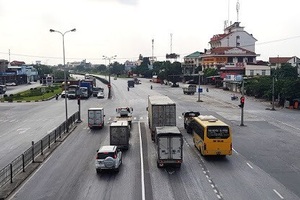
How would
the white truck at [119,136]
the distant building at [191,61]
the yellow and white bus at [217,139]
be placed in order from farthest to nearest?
1. the distant building at [191,61]
2. the white truck at [119,136]
3. the yellow and white bus at [217,139]

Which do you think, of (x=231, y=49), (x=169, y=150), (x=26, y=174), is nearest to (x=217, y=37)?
(x=231, y=49)

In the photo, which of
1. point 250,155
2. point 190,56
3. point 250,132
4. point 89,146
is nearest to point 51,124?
point 89,146

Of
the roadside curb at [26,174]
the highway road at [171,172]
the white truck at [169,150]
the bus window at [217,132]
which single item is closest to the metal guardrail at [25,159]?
the roadside curb at [26,174]

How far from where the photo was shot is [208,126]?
29.1 meters

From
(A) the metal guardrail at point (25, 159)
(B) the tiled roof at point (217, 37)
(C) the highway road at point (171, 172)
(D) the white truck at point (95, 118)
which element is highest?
(B) the tiled roof at point (217, 37)

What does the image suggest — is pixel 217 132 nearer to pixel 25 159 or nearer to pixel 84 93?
pixel 25 159

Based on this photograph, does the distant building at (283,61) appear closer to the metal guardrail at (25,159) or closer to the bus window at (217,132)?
the metal guardrail at (25,159)

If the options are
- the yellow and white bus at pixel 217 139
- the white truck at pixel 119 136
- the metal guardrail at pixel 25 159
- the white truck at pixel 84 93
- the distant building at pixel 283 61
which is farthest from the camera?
the distant building at pixel 283 61

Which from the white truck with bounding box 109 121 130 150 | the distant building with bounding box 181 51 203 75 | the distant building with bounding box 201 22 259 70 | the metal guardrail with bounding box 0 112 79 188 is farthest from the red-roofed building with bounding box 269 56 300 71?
the white truck with bounding box 109 121 130 150

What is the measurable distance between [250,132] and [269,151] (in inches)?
389

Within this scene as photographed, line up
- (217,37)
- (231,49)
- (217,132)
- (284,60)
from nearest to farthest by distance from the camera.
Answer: (217,132) → (284,60) → (231,49) → (217,37)

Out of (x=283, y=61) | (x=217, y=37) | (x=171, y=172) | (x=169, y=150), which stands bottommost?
(x=171, y=172)

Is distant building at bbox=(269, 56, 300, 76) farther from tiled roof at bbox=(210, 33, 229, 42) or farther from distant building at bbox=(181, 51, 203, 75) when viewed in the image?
distant building at bbox=(181, 51, 203, 75)

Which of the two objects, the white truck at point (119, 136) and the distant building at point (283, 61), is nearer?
the white truck at point (119, 136)
